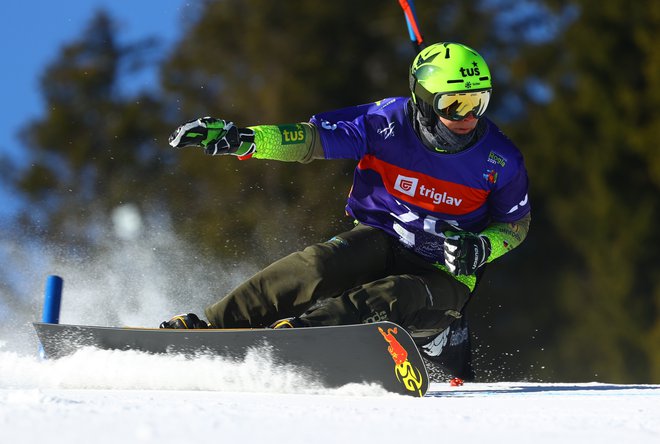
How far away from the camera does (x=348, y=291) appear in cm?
512

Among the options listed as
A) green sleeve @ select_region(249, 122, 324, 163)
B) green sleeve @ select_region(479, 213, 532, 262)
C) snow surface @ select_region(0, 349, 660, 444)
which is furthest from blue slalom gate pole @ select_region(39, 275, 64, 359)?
green sleeve @ select_region(479, 213, 532, 262)

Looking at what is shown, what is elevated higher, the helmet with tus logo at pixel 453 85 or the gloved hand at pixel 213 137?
the helmet with tus logo at pixel 453 85

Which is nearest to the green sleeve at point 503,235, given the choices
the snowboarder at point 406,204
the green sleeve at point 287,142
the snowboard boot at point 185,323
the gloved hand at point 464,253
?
the snowboarder at point 406,204

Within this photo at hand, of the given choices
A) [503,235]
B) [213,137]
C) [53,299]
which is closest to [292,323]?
[213,137]

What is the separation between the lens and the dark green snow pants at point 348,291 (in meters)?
5.06

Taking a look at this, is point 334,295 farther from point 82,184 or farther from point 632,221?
point 82,184

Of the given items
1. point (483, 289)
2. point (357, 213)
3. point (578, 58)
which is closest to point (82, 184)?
point (483, 289)

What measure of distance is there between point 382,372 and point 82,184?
18411mm

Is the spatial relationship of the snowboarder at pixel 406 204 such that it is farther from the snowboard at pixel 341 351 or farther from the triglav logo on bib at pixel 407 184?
the snowboard at pixel 341 351

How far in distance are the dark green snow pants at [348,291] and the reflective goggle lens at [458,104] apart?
0.76m

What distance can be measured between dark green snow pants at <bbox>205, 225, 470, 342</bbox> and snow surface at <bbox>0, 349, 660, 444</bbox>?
434 mm

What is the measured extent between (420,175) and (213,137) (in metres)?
1.15

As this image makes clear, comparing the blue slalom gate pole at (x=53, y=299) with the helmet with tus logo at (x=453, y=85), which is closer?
the helmet with tus logo at (x=453, y=85)

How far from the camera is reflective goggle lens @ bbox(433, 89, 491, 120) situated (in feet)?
17.3
